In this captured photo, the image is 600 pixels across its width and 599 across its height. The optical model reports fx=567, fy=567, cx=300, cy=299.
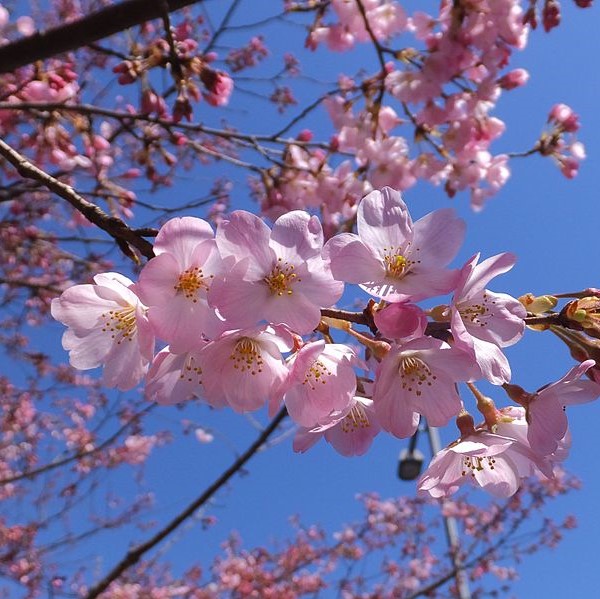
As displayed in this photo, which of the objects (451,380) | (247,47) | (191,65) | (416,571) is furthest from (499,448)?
(416,571)

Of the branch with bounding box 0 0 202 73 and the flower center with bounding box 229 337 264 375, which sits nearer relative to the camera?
the flower center with bounding box 229 337 264 375

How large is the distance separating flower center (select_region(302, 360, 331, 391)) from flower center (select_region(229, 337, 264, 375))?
0.08 meters

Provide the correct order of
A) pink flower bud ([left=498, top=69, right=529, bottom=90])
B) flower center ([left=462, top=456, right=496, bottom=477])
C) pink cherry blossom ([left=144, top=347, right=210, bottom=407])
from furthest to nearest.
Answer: pink flower bud ([left=498, top=69, right=529, bottom=90])
flower center ([left=462, top=456, right=496, bottom=477])
pink cherry blossom ([left=144, top=347, right=210, bottom=407])

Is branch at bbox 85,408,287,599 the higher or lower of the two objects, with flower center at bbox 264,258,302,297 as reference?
higher

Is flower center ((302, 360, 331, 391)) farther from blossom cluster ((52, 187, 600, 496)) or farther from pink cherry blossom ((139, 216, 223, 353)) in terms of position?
pink cherry blossom ((139, 216, 223, 353))

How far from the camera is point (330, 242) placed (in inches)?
35.4

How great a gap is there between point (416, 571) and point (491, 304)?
914cm

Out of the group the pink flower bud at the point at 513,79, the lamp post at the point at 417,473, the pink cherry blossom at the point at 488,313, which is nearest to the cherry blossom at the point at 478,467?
the pink cherry blossom at the point at 488,313

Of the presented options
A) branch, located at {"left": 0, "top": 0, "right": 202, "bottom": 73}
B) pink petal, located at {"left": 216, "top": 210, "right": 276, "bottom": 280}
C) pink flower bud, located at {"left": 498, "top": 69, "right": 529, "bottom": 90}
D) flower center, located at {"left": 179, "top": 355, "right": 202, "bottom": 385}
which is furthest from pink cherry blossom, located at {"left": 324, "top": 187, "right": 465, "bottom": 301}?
pink flower bud, located at {"left": 498, "top": 69, "right": 529, "bottom": 90}

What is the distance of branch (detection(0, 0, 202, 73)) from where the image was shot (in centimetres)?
206

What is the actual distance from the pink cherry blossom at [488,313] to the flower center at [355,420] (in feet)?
0.91

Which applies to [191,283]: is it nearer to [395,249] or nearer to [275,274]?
[275,274]

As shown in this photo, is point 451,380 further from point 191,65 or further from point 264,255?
point 191,65

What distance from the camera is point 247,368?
974 millimetres
